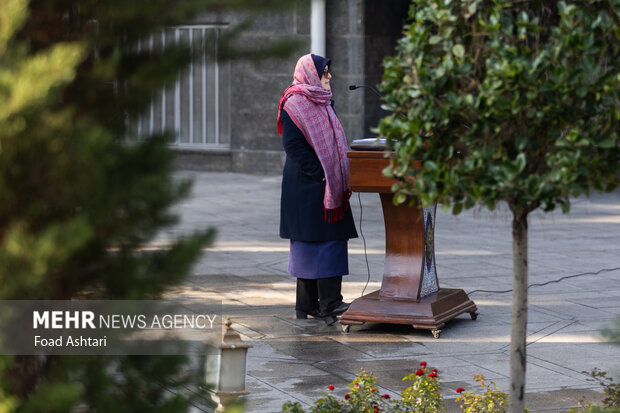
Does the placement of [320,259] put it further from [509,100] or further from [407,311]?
[509,100]

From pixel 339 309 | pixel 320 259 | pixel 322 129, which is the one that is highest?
pixel 322 129

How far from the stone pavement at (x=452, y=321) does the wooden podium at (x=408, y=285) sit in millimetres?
140

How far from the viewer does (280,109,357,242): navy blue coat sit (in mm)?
7164

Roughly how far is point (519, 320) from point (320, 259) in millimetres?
3587

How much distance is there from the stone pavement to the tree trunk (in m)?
0.18

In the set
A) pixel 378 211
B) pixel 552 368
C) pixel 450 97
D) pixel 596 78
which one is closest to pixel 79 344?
pixel 450 97

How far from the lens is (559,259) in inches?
405

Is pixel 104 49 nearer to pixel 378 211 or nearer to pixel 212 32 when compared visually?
pixel 212 32

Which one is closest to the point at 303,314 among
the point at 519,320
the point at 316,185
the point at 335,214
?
the point at 335,214

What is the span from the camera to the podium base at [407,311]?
688 centimetres

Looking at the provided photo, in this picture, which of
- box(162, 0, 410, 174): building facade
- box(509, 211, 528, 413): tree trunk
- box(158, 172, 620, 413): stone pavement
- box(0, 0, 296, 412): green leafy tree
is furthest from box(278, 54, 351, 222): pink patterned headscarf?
box(162, 0, 410, 174): building facade

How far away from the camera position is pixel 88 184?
1.68 m

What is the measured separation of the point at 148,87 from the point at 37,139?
10.3 inches

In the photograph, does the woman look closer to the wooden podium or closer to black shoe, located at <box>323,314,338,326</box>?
black shoe, located at <box>323,314,338,326</box>
